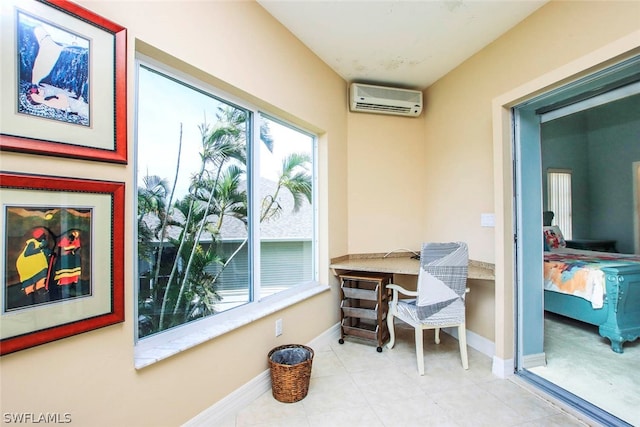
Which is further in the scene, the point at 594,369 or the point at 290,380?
the point at 594,369

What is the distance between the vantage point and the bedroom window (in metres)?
5.24

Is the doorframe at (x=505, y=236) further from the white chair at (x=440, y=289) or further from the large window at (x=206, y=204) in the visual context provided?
the large window at (x=206, y=204)

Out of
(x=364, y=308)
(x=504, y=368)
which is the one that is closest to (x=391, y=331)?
(x=364, y=308)

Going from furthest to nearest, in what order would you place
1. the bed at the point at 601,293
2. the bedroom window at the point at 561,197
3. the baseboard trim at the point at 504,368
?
the bedroom window at the point at 561,197 → the bed at the point at 601,293 → the baseboard trim at the point at 504,368

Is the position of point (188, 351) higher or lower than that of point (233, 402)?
higher

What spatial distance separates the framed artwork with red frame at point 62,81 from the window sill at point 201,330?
94cm

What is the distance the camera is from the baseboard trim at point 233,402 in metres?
1.66

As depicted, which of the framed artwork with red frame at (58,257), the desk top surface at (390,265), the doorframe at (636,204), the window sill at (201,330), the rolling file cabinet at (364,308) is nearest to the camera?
the framed artwork with red frame at (58,257)

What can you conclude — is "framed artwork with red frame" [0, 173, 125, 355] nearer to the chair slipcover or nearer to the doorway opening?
the chair slipcover

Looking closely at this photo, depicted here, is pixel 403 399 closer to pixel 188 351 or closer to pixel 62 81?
pixel 188 351

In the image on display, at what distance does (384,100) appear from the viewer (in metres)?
3.17

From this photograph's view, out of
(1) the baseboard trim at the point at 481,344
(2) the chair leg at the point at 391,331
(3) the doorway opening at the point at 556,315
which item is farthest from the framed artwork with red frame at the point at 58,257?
(1) the baseboard trim at the point at 481,344

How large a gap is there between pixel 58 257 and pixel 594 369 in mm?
3542

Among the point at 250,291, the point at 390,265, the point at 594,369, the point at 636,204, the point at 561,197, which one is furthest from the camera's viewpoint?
the point at 561,197
